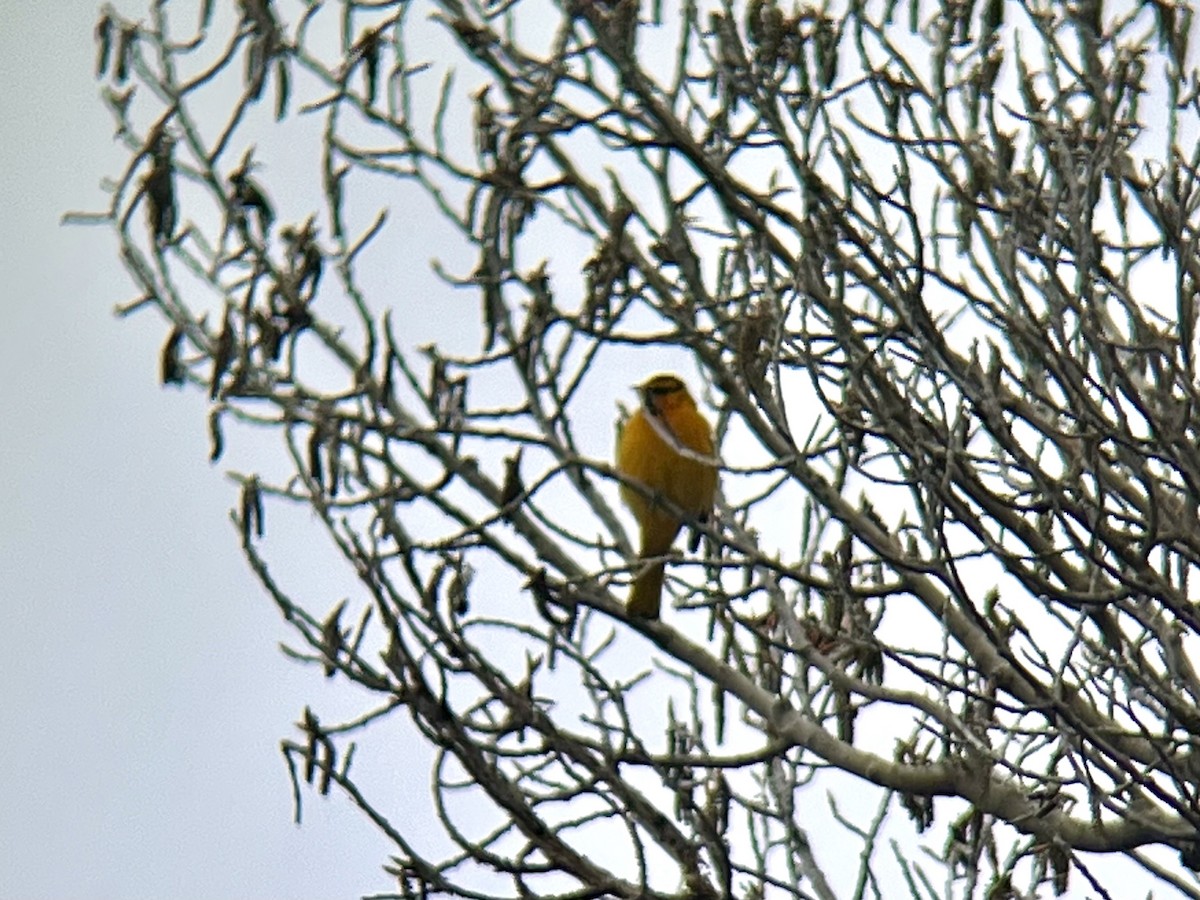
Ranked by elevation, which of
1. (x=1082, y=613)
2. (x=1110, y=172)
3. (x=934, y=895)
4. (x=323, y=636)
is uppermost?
(x=1110, y=172)

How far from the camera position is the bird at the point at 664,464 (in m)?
5.72

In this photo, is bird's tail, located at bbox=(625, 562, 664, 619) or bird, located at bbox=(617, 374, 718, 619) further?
bird, located at bbox=(617, 374, 718, 619)

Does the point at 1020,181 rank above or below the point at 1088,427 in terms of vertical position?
above

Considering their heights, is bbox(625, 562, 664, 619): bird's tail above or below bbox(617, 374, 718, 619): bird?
below

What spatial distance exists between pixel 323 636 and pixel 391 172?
1565 mm

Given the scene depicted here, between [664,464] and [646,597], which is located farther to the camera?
[664,464]

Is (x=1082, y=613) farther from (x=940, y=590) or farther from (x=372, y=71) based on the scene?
(x=372, y=71)

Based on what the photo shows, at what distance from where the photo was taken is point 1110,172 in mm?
5160

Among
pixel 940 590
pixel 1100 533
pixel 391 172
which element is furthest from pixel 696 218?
pixel 1100 533

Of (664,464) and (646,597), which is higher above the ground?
(664,464)

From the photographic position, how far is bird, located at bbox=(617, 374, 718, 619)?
572 centimetres

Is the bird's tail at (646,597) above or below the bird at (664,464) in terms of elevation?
below

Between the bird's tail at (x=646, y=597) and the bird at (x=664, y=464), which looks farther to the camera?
the bird at (x=664, y=464)

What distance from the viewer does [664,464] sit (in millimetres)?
6309
